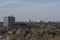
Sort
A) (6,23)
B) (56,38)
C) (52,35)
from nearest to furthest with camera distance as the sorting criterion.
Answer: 1. (56,38)
2. (52,35)
3. (6,23)

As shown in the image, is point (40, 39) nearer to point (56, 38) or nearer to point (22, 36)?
point (56, 38)

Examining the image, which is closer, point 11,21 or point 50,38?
point 50,38

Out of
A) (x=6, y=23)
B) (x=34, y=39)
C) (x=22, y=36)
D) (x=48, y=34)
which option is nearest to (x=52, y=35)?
(x=48, y=34)

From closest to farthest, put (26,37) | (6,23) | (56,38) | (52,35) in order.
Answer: (56,38)
(52,35)
(26,37)
(6,23)

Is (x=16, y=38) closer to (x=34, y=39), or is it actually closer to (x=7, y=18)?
(x=34, y=39)

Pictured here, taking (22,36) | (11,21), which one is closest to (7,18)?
(11,21)

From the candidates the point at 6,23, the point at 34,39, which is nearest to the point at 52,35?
the point at 34,39

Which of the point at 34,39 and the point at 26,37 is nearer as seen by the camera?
the point at 34,39

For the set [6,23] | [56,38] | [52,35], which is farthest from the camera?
[6,23]

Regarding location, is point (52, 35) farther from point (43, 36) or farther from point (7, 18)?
point (7, 18)
